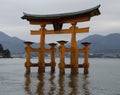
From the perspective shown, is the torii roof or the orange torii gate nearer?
the torii roof

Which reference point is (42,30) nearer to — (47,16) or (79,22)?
(47,16)

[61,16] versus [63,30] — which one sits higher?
[61,16]

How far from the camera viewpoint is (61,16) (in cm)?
2861

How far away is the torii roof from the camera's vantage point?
26.5m

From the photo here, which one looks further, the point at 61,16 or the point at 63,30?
the point at 63,30

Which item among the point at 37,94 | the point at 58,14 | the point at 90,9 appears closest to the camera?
the point at 37,94

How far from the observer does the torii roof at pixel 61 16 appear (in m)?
26.5

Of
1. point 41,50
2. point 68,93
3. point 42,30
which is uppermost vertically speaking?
point 42,30

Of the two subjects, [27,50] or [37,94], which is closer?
[37,94]

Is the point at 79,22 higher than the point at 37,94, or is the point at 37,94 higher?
the point at 79,22

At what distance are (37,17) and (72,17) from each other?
369 cm

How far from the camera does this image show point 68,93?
55.1 feet

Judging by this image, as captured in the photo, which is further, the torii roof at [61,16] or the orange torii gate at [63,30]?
the orange torii gate at [63,30]

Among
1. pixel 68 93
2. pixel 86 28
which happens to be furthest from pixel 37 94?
pixel 86 28
